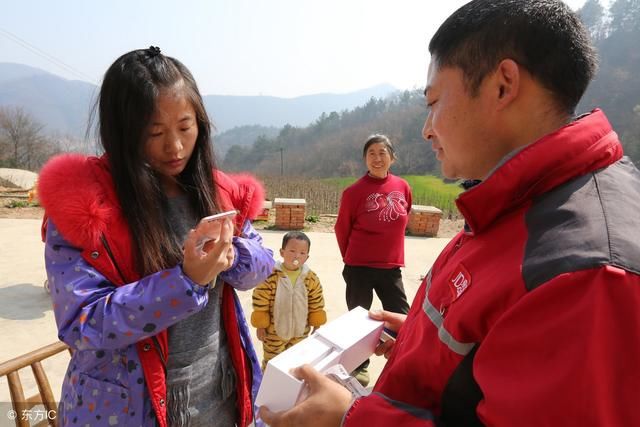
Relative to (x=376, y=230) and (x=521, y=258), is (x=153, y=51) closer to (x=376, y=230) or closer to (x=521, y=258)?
(x=521, y=258)

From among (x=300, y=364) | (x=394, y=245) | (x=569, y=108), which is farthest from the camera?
(x=394, y=245)

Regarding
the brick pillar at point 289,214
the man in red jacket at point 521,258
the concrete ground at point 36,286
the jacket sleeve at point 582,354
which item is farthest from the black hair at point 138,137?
the brick pillar at point 289,214

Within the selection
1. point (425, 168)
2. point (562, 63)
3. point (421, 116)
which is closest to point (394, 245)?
point (562, 63)

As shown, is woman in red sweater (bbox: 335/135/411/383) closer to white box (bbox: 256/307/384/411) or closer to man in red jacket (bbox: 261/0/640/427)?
white box (bbox: 256/307/384/411)

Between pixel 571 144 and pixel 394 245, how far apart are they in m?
2.76

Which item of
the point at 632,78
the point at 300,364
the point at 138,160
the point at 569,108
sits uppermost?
the point at 632,78

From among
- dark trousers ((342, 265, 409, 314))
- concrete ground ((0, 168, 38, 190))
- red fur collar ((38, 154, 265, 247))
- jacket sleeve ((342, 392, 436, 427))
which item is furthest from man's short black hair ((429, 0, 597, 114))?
concrete ground ((0, 168, 38, 190))

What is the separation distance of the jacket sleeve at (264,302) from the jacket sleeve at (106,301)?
1.51 m

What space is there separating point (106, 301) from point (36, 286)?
4.93 m

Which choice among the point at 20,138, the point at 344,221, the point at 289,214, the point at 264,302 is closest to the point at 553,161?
the point at 264,302

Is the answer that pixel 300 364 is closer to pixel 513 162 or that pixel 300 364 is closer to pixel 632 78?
pixel 513 162

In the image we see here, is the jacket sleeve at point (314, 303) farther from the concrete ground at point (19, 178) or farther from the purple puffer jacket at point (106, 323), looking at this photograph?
the concrete ground at point (19, 178)

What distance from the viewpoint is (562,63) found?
0.76 meters

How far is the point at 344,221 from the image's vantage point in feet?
11.7
